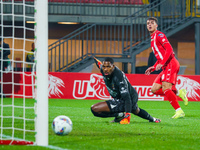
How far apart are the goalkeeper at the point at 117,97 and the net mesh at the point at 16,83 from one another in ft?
4.20

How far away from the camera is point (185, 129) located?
7223 mm

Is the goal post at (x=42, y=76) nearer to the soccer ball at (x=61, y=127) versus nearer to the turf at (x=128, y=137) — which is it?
the turf at (x=128, y=137)

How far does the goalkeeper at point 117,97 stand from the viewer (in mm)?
7480

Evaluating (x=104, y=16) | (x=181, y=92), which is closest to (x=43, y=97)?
(x=181, y=92)

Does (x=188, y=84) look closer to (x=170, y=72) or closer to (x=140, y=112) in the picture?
(x=170, y=72)

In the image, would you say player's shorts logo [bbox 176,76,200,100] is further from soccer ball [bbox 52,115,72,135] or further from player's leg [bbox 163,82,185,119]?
soccer ball [bbox 52,115,72,135]

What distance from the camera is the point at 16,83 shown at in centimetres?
1292

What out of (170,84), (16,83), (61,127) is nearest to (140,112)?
(170,84)

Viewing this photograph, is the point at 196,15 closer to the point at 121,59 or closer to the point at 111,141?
the point at 121,59

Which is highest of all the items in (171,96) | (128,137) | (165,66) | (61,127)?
A: (165,66)

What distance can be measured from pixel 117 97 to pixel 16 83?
5816mm

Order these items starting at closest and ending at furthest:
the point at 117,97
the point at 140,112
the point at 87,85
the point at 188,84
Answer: the point at 117,97, the point at 140,112, the point at 87,85, the point at 188,84

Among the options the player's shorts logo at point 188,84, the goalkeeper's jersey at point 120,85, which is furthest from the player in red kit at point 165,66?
the player's shorts logo at point 188,84

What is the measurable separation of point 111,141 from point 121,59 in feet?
39.9
